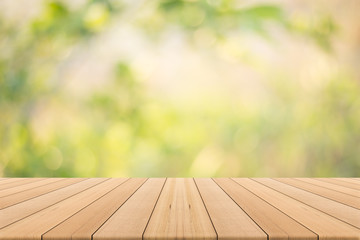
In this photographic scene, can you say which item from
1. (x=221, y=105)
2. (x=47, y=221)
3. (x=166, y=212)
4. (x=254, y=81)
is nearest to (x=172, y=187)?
(x=166, y=212)

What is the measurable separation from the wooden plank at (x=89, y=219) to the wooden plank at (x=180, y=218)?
0.48ft

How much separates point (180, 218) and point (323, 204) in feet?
1.94

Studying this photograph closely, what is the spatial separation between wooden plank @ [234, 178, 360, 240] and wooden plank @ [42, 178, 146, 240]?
1.89ft

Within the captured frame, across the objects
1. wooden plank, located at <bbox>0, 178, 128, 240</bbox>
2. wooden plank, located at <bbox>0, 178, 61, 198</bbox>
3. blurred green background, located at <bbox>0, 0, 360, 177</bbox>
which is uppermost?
blurred green background, located at <bbox>0, 0, 360, 177</bbox>

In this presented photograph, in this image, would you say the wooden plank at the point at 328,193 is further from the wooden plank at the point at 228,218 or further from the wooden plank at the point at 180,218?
the wooden plank at the point at 180,218

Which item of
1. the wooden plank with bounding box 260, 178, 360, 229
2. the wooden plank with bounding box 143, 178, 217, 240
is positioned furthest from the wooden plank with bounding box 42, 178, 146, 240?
the wooden plank with bounding box 260, 178, 360, 229

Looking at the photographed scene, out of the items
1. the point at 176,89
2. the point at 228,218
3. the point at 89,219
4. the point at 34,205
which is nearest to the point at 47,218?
the point at 89,219

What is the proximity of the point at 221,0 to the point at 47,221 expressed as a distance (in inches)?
83.0

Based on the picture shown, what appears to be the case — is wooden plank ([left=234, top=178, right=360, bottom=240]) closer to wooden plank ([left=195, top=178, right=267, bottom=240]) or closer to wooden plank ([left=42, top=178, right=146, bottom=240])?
wooden plank ([left=195, top=178, right=267, bottom=240])

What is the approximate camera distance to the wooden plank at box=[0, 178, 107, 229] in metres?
1.23

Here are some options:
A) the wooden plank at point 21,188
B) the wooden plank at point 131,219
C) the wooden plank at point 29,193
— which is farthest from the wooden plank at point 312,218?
the wooden plank at point 21,188

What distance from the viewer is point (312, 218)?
1229 mm

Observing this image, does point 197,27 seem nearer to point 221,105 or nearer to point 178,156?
point 221,105

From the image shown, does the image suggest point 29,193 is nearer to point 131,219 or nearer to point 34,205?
point 34,205
